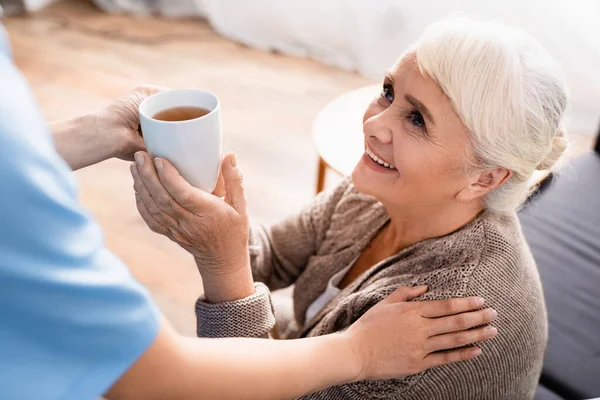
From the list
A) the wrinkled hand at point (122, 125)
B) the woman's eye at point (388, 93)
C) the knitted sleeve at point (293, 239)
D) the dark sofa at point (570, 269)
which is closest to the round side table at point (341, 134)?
the knitted sleeve at point (293, 239)

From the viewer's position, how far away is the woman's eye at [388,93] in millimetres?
1316

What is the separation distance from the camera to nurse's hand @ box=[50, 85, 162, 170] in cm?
121

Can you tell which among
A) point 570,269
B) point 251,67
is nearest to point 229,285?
point 570,269

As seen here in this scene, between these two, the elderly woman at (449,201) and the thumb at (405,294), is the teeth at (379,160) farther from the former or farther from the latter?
the thumb at (405,294)

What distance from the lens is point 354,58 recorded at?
3814 millimetres

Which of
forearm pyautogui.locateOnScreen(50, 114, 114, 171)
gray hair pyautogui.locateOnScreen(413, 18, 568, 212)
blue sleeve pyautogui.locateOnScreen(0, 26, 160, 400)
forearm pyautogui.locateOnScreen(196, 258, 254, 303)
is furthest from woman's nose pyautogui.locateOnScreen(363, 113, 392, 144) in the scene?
blue sleeve pyautogui.locateOnScreen(0, 26, 160, 400)

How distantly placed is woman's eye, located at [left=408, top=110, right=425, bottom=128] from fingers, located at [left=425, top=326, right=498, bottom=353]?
0.40 metres

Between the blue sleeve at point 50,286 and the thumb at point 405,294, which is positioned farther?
the thumb at point 405,294

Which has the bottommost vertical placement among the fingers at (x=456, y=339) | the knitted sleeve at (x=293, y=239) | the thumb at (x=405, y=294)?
the knitted sleeve at (x=293, y=239)

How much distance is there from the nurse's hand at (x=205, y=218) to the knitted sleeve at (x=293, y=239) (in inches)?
15.5

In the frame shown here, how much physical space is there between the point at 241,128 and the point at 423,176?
2106mm

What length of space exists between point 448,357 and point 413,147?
41cm

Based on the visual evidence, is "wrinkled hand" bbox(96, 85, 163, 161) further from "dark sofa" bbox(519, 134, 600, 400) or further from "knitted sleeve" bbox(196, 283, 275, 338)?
"dark sofa" bbox(519, 134, 600, 400)

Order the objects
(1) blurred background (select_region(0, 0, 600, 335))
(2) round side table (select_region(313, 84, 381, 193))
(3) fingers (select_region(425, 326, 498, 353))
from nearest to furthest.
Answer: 1. (3) fingers (select_region(425, 326, 498, 353))
2. (2) round side table (select_region(313, 84, 381, 193))
3. (1) blurred background (select_region(0, 0, 600, 335))
